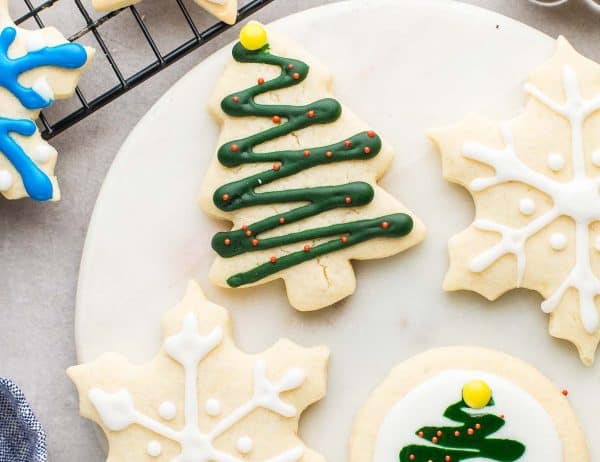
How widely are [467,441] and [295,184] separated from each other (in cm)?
52

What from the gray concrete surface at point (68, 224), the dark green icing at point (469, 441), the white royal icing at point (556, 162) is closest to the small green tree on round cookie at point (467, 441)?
the dark green icing at point (469, 441)

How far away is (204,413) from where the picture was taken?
164 cm

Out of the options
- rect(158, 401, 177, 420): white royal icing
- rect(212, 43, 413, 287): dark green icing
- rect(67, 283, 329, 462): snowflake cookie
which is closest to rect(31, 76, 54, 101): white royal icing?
rect(212, 43, 413, 287): dark green icing

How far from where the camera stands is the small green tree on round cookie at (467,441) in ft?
5.24

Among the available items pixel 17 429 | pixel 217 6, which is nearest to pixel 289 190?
pixel 217 6

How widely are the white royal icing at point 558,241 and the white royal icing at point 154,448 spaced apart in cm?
75

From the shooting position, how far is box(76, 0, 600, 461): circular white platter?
1.68 metres

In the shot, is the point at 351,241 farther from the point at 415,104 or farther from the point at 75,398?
the point at 75,398

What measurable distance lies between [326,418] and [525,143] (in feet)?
1.91

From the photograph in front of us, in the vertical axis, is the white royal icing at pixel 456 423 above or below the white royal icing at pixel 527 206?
below

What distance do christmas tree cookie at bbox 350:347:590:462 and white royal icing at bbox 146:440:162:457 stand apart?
328 mm

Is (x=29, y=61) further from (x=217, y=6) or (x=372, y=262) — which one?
(x=372, y=262)

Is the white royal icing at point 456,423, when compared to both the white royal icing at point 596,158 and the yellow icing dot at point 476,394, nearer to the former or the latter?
the yellow icing dot at point 476,394

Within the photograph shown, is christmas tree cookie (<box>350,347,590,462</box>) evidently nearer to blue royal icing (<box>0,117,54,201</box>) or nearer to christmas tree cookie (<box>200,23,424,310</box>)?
christmas tree cookie (<box>200,23,424,310</box>)
